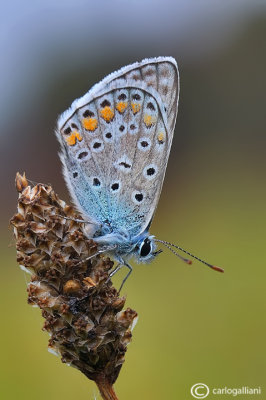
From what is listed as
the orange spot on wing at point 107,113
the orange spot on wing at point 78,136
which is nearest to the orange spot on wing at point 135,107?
the orange spot on wing at point 107,113

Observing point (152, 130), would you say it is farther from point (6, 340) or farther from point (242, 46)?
point (242, 46)

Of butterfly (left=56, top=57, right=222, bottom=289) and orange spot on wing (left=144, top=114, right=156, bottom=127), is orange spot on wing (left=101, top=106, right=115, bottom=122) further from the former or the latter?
orange spot on wing (left=144, top=114, right=156, bottom=127)

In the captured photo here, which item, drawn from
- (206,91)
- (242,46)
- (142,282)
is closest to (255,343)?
(142,282)

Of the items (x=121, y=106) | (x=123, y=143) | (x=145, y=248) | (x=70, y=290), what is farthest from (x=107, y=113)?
(x=70, y=290)

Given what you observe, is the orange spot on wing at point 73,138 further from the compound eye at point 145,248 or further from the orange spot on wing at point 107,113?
the compound eye at point 145,248

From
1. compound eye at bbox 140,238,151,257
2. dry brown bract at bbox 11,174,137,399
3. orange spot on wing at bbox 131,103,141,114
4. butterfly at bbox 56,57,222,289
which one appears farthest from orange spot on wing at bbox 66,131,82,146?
dry brown bract at bbox 11,174,137,399

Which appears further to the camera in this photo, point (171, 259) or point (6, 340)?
point (171, 259)

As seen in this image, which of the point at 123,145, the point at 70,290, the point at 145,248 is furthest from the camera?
the point at 123,145

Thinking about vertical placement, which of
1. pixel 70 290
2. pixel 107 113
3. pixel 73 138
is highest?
pixel 107 113

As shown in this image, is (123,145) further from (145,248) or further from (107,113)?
(145,248)
